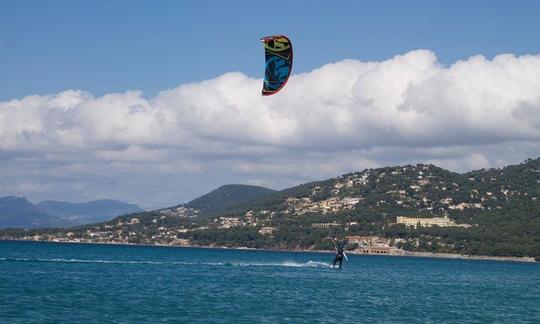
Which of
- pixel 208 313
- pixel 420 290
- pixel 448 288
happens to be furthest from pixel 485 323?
pixel 448 288

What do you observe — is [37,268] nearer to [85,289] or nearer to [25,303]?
[85,289]

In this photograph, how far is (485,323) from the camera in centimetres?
4597

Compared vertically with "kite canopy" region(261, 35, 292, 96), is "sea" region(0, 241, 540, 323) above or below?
below

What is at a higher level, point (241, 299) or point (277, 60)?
point (277, 60)

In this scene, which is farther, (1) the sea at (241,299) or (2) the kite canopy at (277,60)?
(1) the sea at (241,299)

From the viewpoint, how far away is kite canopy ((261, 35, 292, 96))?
127 feet

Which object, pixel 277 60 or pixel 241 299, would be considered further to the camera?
pixel 241 299

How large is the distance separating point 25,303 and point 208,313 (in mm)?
9463

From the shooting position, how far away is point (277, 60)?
129ft

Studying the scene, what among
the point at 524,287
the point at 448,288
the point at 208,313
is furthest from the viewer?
the point at 524,287

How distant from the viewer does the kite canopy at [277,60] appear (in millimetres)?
38781

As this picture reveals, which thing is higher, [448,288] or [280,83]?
[280,83]

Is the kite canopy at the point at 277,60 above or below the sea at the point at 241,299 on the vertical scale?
above

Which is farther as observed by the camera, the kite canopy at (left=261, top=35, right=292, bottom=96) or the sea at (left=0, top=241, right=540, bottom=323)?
the sea at (left=0, top=241, right=540, bottom=323)
